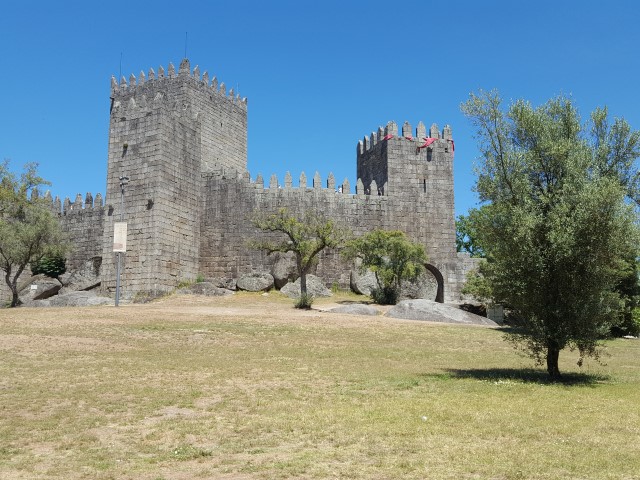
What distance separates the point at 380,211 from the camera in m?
36.9

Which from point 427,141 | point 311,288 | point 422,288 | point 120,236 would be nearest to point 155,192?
point 120,236

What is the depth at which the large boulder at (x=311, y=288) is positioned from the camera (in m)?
33.0

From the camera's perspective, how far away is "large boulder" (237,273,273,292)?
111ft

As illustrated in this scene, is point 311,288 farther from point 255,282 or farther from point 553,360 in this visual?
point 553,360

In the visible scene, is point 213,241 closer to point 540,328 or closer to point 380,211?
point 380,211

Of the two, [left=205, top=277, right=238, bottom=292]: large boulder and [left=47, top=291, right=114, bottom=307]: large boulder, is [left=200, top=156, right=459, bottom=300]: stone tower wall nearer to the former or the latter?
[left=205, top=277, right=238, bottom=292]: large boulder

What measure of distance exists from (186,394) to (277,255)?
77.3ft

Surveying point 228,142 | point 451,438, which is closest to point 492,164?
point 451,438

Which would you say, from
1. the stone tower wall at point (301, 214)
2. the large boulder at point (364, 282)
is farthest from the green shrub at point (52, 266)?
the large boulder at point (364, 282)

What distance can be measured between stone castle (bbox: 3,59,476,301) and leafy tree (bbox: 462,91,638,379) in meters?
19.9

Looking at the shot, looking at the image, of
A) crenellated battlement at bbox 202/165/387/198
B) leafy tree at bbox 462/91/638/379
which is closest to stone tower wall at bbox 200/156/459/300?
crenellated battlement at bbox 202/165/387/198

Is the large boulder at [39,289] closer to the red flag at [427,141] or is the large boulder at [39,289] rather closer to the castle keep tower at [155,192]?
the castle keep tower at [155,192]

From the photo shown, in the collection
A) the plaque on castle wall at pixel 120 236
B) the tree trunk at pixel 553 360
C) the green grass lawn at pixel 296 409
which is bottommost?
the green grass lawn at pixel 296 409

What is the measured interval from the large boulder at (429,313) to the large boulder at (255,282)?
8123mm
